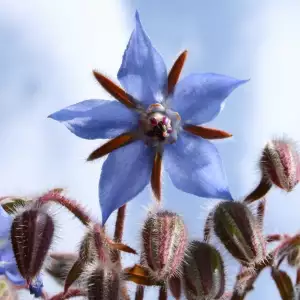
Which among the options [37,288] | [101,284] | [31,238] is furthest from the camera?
[37,288]

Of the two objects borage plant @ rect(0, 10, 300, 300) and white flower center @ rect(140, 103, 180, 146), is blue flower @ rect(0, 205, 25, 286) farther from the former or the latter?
white flower center @ rect(140, 103, 180, 146)

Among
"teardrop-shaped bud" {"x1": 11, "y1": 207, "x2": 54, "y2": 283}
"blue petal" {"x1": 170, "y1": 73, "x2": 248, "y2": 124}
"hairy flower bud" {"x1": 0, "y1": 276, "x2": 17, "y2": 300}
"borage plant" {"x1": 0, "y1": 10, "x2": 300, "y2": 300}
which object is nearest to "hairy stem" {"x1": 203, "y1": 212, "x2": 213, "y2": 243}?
"borage plant" {"x1": 0, "y1": 10, "x2": 300, "y2": 300}

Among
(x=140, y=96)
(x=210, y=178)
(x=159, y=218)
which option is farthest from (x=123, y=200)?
(x=140, y=96)

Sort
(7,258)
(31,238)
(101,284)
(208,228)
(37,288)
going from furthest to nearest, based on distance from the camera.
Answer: (7,258) → (37,288) → (208,228) → (31,238) → (101,284)

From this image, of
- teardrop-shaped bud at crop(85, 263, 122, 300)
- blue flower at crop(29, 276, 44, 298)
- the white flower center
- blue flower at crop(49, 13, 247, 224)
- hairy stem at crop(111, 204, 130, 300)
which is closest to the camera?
teardrop-shaped bud at crop(85, 263, 122, 300)

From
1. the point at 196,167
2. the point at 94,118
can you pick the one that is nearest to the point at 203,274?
the point at 196,167

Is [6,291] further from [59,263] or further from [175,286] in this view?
[175,286]

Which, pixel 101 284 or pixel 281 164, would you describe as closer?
pixel 101 284
